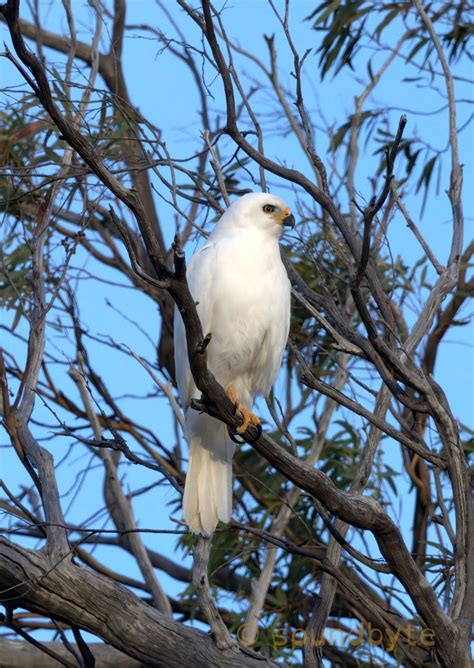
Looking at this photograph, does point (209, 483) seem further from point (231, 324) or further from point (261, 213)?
point (261, 213)

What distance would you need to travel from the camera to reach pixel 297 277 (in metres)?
3.78

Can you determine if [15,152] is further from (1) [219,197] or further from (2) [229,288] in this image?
(2) [229,288]

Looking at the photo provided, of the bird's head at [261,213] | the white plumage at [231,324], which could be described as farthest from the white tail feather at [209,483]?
the bird's head at [261,213]

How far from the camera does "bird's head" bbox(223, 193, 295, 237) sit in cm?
399

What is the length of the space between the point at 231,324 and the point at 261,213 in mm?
494

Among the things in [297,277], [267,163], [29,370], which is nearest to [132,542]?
[29,370]

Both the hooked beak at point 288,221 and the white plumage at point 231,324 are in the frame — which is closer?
the white plumage at point 231,324

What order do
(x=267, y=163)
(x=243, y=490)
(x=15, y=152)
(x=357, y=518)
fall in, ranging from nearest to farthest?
(x=357, y=518)
(x=267, y=163)
(x=15, y=152)
(x=243, y=490)

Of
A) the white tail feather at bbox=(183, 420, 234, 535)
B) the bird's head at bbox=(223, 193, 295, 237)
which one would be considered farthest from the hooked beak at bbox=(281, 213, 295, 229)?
the white tail feather at bbox=(183, 420, 234, 535)

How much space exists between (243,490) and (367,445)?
246 centimetres

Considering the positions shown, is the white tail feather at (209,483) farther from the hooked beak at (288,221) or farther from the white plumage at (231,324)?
the hooked beak at (288,221)

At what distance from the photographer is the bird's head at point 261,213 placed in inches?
157

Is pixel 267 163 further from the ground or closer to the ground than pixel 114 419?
closer to the ground

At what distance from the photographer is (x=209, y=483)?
12.8 ft
